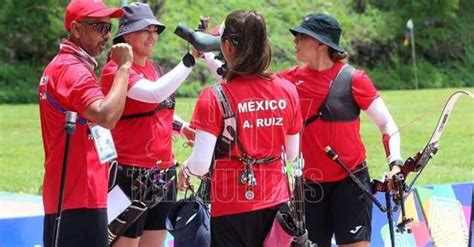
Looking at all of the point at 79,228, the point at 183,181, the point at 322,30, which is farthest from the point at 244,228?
the point at 322,30

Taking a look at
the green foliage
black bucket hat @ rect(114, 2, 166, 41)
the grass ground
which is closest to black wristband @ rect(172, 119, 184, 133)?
black bucket hat @ rect(114, 2, 166, 41)

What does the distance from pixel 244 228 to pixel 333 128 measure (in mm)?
1145

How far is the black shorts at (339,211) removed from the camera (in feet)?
15.3

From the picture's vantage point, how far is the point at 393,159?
4.71 metres

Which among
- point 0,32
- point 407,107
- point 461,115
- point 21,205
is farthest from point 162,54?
point 21,205

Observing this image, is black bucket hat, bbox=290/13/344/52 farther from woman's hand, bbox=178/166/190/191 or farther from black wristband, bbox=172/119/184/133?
woman's hand, bbox=178/166/190/191

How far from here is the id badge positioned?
3.65m

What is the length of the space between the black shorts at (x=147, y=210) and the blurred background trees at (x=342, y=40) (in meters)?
19.0

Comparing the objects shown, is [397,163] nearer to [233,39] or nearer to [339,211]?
[339,211]

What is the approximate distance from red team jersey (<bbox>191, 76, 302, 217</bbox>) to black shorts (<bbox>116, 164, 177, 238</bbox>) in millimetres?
913

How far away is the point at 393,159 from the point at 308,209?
580 mm

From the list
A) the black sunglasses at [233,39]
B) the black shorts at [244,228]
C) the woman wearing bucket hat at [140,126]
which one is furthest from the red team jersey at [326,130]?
the black sunglasses at [233,39]

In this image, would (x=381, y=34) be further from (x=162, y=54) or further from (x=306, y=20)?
(x=306, y=20)

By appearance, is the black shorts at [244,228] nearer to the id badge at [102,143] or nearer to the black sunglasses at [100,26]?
the id badge at [102,143]
